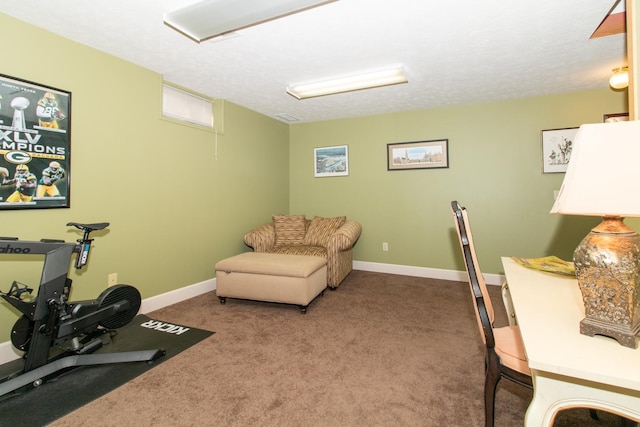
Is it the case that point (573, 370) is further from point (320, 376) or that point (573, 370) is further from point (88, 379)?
point (88, 379)

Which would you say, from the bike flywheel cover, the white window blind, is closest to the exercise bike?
the bike flywheel cover

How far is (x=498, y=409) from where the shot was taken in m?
1.59

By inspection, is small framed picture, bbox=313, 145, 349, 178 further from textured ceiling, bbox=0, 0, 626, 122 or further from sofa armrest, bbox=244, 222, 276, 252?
sofa armrest, bbox=244, 222, 276, 252

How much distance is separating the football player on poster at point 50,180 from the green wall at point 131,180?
0.11m

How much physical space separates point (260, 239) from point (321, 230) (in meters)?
0.86

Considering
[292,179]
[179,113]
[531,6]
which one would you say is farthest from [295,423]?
[292,179]

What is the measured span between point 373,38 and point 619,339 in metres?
2.31

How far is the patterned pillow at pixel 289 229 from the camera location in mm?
4125

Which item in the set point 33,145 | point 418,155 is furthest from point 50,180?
point 418,155

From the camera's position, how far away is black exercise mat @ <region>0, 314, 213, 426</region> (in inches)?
61.0

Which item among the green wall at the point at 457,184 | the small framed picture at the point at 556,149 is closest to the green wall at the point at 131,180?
the green wall at the point at 457,184

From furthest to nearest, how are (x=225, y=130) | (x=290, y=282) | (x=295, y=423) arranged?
(x=225, y=130), (x=290, y=282), (x=295, y=423)

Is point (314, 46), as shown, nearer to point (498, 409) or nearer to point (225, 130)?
point (225, 130)

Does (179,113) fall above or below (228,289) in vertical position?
above
